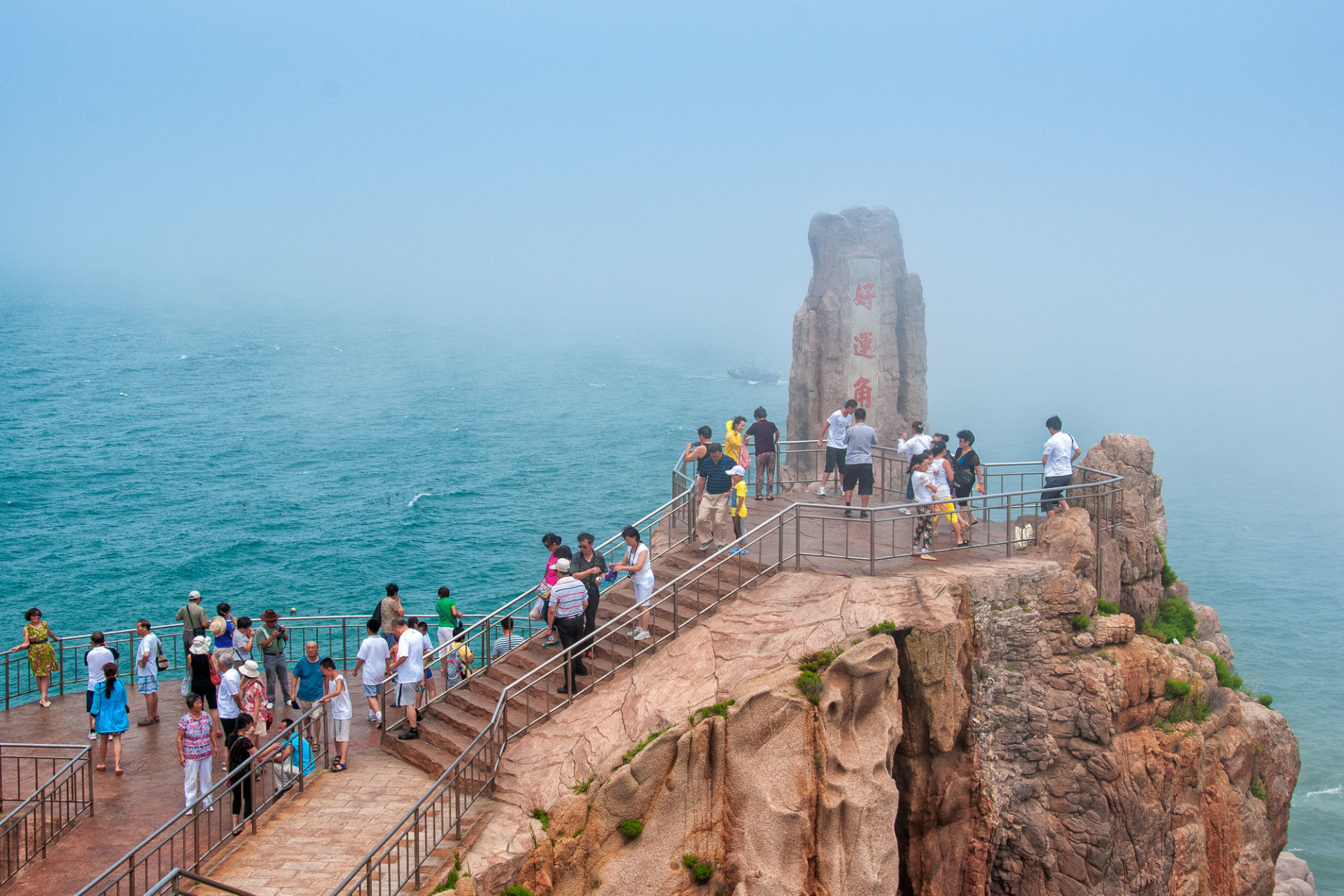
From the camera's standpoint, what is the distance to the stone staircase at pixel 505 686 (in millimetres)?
14742

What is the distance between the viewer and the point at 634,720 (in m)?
13.7

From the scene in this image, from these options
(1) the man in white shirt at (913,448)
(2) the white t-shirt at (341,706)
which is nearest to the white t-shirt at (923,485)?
(1) the man in white shirt at (913,448)

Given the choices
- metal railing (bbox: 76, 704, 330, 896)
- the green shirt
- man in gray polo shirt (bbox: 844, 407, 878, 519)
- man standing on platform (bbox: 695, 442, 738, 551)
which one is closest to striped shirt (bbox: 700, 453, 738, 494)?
man standing on platform (bbox: 695, 442, 738, 551)

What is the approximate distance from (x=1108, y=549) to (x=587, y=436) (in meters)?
59.1

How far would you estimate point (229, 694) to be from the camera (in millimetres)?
14602

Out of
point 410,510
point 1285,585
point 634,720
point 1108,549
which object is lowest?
point 1285,585

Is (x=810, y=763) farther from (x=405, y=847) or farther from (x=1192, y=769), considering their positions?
(x=1192, y=769)

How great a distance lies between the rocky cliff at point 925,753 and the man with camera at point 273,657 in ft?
17.6

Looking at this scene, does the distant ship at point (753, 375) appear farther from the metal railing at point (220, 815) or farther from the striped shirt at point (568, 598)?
the metal railing at point (220, 815)

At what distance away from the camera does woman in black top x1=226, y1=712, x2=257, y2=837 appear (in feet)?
42.5

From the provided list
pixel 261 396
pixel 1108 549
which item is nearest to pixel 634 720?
pixel 1108 549

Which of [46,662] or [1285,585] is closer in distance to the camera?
[46,662]

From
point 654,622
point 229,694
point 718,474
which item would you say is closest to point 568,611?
point 654,622

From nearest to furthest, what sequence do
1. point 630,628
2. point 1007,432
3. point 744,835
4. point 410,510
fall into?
point 744,835
point 630,628
point 410,510
point 1007,432
